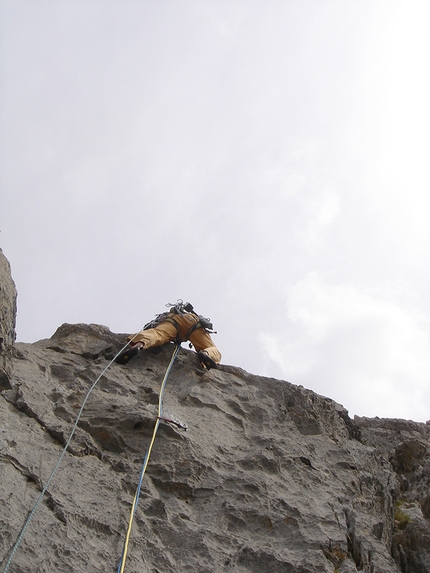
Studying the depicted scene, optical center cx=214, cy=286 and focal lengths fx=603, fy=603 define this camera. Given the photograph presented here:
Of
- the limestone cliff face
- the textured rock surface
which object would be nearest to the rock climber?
the limestone cliff face

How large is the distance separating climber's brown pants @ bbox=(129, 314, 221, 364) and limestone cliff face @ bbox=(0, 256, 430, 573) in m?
0.35

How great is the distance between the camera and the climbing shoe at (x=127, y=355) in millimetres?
6707

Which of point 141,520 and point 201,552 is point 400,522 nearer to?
point 201,552

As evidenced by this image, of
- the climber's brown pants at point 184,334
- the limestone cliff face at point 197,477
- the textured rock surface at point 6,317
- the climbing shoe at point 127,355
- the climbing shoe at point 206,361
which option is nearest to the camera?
the limestone cliff face at point 197,477

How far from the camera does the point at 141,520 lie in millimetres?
4188

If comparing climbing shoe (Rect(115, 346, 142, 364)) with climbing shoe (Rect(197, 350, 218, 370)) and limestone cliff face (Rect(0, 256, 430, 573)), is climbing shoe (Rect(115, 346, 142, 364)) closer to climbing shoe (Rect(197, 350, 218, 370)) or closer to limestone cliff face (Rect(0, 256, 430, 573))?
limestone cliff face (Rect(0, 256, 430, 573))

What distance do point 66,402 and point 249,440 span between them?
1733 mm

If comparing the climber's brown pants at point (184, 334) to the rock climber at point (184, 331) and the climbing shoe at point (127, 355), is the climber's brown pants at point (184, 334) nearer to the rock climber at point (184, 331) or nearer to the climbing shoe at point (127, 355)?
the rock climber at point (184, 331)

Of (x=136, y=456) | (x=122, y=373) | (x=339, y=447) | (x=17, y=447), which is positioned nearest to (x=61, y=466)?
(x=17, y=447)

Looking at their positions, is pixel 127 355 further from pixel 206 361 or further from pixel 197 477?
pixel 197 477

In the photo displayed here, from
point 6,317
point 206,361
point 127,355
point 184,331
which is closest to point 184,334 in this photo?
point 184,331

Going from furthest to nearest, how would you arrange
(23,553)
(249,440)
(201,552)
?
(249,440), (201,552), (23,553)

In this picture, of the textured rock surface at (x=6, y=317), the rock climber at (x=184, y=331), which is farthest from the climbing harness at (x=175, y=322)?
the textured rock surface at (x=6, y=317)

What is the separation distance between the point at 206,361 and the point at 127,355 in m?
0.98
